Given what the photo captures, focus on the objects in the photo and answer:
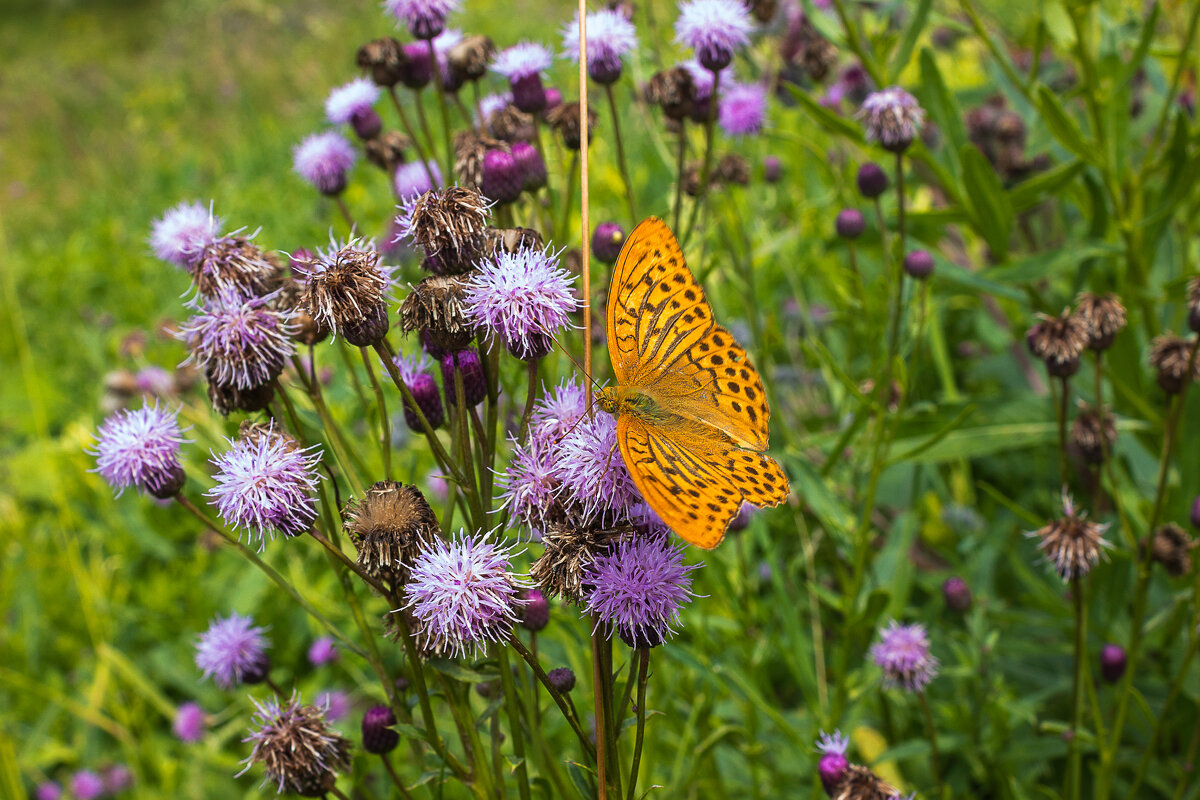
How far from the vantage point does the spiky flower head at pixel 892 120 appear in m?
2.30

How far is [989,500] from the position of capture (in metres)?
3.19

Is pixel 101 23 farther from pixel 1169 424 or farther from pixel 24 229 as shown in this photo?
pixel 1169 424

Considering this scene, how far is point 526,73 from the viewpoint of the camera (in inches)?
87.2

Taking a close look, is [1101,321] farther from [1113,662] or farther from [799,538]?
[799,538]

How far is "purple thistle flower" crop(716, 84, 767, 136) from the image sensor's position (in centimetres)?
304

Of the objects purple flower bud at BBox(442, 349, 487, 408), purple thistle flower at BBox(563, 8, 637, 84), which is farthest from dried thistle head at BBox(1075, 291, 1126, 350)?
purple flower bud at BBox(442, 349, 487, 408)

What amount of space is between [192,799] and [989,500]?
2.89m

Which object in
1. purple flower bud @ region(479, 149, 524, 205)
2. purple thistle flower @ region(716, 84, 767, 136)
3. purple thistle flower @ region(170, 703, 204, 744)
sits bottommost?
purple thistle flower @ region(170, 703, 204, 744)

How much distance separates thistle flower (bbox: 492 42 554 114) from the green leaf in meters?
1.18

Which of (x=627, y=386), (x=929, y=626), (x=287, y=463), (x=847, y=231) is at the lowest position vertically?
(x=929, y=626)

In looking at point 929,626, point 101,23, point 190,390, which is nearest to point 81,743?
point 190,390

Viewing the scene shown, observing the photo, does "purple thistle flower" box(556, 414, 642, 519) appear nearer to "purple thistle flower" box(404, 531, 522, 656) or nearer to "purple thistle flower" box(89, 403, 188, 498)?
"purple thistle flower" box(404, 531, 522, 656)

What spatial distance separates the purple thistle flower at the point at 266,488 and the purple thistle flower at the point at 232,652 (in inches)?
25.9

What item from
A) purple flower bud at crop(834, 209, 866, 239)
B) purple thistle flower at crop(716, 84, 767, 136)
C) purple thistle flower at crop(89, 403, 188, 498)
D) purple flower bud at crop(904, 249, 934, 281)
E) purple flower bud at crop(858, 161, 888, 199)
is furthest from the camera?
purple thistle flower at crop(716, 84, 767, 136)
